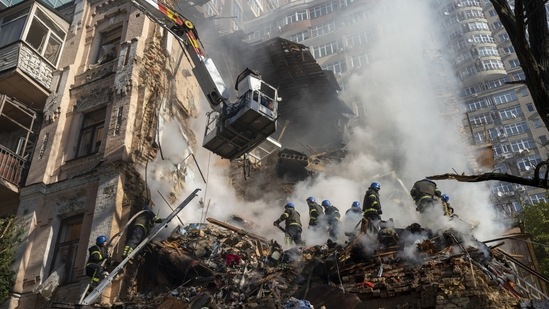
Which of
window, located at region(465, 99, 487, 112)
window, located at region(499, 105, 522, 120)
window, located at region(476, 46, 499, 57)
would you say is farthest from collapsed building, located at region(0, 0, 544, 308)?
window, located at region(476, 46, 499, 57)

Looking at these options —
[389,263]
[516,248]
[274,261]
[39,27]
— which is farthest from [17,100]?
[516,248]

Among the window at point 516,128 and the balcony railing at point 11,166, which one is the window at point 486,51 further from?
the balcony railing at point 11,166

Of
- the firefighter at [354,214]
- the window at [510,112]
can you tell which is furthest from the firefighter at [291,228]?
the window at [510,112]

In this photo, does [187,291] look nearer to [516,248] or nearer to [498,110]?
[516,248]

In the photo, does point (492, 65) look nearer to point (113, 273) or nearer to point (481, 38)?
point (481, 38)

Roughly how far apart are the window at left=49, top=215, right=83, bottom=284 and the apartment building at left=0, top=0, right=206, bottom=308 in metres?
0.03

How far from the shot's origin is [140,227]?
1190cm

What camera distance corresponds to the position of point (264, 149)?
72.1ft

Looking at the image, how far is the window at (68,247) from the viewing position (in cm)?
1212

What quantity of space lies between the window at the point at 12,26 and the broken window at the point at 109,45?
262 cm

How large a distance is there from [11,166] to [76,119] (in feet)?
7.98

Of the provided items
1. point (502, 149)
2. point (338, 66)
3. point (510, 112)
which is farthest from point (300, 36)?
point (510, 112)

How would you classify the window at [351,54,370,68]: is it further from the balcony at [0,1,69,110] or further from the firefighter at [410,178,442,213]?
the firefighter at [410,178,442,213]

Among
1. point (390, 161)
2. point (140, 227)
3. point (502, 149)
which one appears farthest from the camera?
point (502, 149)
